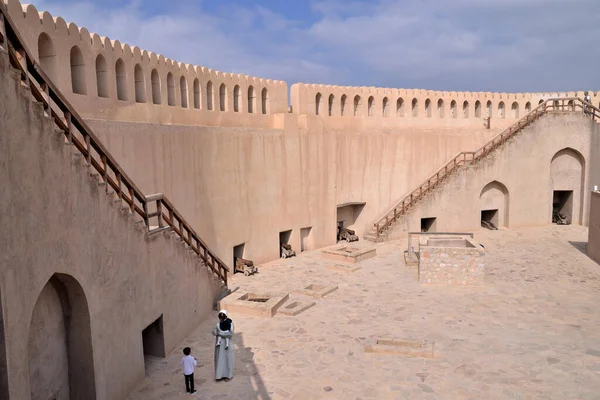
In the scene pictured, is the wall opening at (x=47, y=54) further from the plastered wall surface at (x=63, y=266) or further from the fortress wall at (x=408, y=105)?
the fortress wall at (x=408, y=105)

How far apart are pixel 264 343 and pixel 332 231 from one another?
395 inches

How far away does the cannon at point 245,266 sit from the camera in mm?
15523

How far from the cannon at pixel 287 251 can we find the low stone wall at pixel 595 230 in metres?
10.6

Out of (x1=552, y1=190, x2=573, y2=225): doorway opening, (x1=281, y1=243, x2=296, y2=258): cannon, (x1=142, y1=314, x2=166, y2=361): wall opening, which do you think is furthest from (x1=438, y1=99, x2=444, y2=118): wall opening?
(x1=142, y1=314, x2=166, y2=361): wall opening

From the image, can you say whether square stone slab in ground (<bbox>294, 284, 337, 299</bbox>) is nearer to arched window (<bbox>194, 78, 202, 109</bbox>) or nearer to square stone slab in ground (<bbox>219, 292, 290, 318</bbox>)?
square stone slab in ground (<bbox>219, 292, 290, 318</bbox>)

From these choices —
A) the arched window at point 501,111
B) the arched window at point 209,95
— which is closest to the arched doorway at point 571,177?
the arched window at point 501,111

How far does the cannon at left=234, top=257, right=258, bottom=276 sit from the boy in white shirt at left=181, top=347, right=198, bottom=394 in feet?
24.1

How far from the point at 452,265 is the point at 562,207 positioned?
13515 mm

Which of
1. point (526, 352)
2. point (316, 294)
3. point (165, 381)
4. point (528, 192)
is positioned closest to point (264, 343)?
point (165, 381)

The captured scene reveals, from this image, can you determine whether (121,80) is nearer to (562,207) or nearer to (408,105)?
(408,105)

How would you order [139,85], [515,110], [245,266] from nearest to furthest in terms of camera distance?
1. [139,85]
2. [245,266]
3. [515,110]

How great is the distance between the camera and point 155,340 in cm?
945

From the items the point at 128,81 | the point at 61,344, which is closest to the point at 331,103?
the point at 128,81

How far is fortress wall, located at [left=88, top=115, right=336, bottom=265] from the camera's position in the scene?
1164 centimetres
